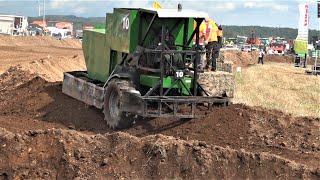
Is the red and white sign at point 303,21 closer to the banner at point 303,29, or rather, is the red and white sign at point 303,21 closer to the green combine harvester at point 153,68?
the banner at point 303,29

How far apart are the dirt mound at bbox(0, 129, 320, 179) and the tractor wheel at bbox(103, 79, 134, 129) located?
2.89 m

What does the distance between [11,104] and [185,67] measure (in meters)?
5.68

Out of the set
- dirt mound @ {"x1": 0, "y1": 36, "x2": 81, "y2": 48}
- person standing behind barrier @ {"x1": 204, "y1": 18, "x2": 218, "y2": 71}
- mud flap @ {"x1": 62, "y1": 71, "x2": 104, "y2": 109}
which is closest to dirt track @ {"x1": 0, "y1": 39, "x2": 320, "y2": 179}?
mud flap @ {"x1": 62, "y1": 71, "x2": 104, "y2": 109}

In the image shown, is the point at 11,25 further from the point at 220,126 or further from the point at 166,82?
the point at 220,126

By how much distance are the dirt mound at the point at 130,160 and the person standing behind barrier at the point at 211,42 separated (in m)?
8.06

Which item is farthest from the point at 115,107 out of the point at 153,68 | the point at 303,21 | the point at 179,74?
the point at 303,21

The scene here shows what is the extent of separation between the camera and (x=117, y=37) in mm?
12297

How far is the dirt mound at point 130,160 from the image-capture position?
25.2 ft

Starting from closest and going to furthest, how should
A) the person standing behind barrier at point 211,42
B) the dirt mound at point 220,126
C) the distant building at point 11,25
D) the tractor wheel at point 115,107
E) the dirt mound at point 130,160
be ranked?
the dirt mound at point 130,160, the dirt mound at point 220,126, the tractor wheel at point 115,107, the person standing behind barrier at point 211,42, the distant building at point 11,25

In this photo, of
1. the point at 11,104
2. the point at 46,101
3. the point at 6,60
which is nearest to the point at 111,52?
the point at 46,101

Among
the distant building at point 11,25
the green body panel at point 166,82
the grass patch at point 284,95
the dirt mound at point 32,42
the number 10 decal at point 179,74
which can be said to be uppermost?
the distant building at point 11,25

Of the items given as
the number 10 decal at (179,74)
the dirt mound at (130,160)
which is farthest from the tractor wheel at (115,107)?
the dirt mound at (130,160)

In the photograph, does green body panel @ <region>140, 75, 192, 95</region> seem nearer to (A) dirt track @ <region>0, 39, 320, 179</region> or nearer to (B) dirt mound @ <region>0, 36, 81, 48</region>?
(A) dirt track @ <region>0, 39, 320, 179</region>

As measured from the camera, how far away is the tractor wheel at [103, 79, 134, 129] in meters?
11.3
